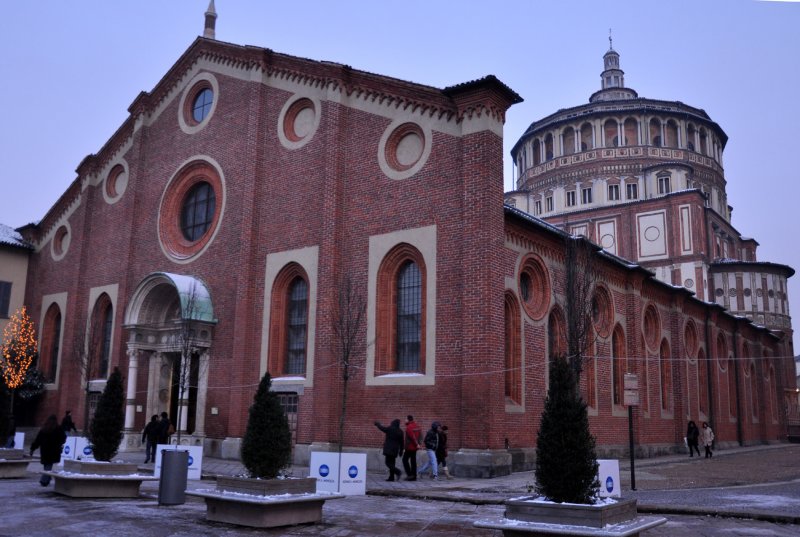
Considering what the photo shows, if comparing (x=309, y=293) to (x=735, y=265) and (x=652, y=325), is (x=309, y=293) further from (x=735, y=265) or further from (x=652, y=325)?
(x=735, y=265)

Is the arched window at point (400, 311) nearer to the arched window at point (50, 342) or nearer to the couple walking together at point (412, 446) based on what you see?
the couple walking together at point (412, 446)

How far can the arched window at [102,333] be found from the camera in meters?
29.0

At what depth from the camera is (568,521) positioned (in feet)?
28.3

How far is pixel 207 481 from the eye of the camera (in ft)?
58.0

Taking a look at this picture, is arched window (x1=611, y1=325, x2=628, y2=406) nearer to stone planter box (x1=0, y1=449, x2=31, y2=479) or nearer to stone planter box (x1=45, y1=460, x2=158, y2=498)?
stone planter box (x1=45, y1=460, x2=158, y2=498)

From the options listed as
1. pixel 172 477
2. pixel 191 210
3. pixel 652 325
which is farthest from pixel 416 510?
pixel 652 325

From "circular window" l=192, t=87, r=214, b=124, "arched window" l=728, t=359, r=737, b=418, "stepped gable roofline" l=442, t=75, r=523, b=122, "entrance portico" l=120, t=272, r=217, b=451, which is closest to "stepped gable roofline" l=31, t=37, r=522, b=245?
"stepped gable roofline" l=442, t=75, r=523, b=122

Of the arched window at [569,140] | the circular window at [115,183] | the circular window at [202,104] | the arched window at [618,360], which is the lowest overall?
the arched window at [618,360]

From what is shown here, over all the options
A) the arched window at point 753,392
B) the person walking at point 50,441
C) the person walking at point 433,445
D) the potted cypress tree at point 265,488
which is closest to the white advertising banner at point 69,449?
the person walking at point 50,441

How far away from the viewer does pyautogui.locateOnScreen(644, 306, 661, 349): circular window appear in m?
30.7

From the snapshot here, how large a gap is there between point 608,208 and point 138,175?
3295cm

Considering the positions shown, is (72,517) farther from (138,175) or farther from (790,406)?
(790,406)

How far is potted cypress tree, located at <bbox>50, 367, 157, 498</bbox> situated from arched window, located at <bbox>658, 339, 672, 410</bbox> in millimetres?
23070

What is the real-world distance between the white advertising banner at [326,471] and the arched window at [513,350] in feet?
23.4
